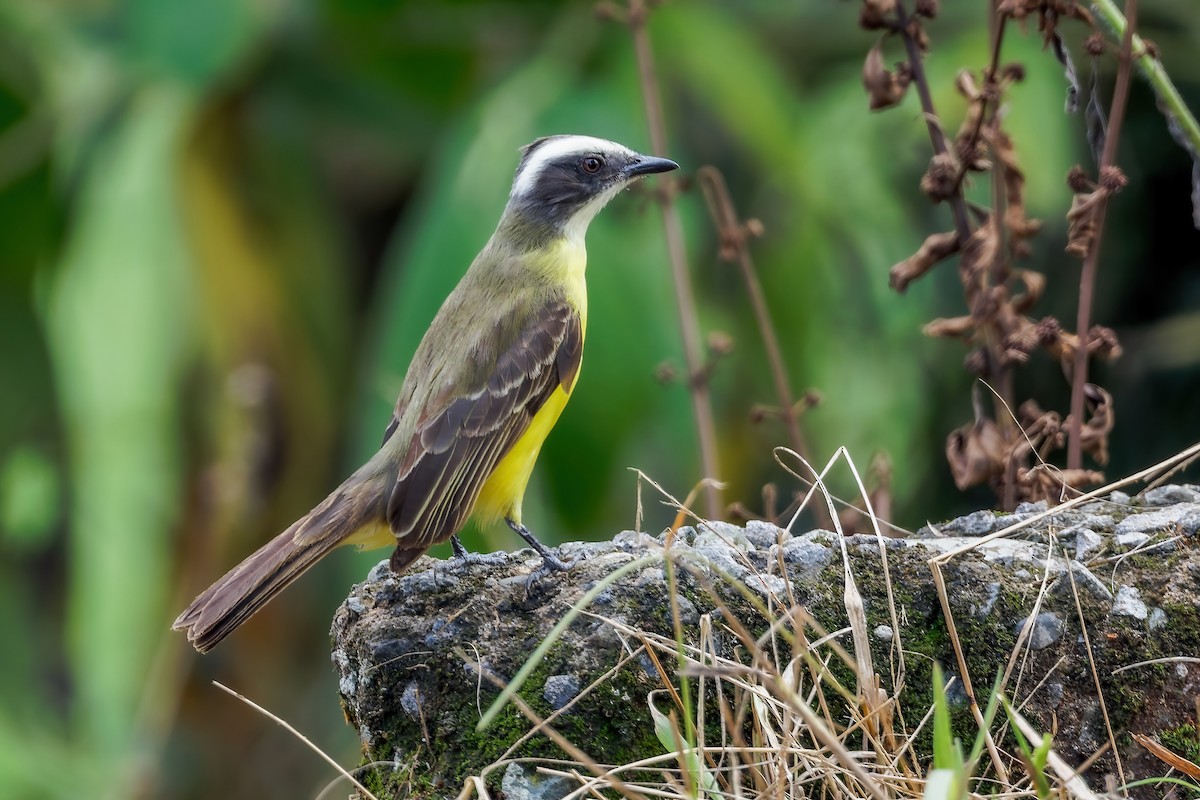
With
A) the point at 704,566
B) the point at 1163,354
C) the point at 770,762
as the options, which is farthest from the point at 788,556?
the point at 1163,354

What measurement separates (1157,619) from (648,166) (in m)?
2.19

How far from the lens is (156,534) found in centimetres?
668

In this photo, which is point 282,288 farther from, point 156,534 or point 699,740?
point 699,740

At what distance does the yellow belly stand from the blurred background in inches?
26.2

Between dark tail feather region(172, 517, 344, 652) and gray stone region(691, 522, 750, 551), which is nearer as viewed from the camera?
gray stone region(691, 522, 750, 551)

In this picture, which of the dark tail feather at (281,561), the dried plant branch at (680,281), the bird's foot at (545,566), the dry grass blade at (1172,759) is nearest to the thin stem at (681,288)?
the dried plant branch at (680,281)

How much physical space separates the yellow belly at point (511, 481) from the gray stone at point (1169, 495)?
1.49m

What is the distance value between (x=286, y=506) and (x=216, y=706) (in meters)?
1.16

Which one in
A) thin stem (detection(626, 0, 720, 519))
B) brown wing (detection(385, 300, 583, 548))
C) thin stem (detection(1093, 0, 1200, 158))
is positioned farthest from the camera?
thin stem (detection(626, 0, 720, 519))

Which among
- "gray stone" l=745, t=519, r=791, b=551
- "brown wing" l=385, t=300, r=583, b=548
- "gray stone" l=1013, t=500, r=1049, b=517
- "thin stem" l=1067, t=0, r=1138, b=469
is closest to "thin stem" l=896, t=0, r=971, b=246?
"thin stem" l=1067, t=0, r=1138, b=469

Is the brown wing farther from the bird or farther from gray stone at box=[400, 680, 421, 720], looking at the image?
gray stone at box=[400, 680, 421, 720]

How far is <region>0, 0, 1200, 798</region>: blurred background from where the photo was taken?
5.06 meters

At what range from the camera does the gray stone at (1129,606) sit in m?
2.37

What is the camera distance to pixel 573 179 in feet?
14.2
